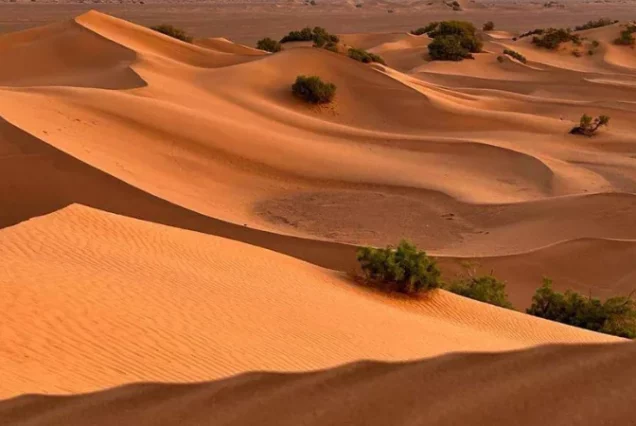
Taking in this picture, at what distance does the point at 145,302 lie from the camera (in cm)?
547

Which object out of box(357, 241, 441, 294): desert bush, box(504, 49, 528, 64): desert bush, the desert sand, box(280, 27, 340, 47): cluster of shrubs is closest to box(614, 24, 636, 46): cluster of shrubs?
box(504, 49, 528, 64): desert bush

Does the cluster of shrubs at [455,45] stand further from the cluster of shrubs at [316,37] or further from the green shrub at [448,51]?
the cluster of shrubs at [316,37]

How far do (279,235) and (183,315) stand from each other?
479 cm

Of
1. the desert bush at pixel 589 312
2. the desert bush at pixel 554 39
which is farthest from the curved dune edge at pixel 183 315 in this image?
the desert bush at pixel 554 39

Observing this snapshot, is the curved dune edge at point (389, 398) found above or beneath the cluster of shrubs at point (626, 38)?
beneath

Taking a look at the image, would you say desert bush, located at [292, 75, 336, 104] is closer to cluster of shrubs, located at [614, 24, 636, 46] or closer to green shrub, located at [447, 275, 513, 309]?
green shrub, located at [447, 275, 513, 309]

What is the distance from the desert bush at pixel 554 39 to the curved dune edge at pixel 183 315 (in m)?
33.0

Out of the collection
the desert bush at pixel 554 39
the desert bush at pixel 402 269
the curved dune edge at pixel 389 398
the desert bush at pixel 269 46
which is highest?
the desert bush at pixel 554 39

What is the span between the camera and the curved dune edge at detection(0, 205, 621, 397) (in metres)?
4.47

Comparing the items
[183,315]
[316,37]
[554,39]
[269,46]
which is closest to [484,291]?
[183,315]

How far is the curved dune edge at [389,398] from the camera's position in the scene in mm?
3625

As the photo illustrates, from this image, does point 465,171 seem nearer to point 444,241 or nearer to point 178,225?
point 444,241

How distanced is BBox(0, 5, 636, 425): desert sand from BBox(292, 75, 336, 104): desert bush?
1.15 ft

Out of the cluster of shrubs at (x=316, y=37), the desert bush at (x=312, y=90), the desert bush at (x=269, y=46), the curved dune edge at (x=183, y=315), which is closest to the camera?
the curved dune edge at (x=183, y=315)
